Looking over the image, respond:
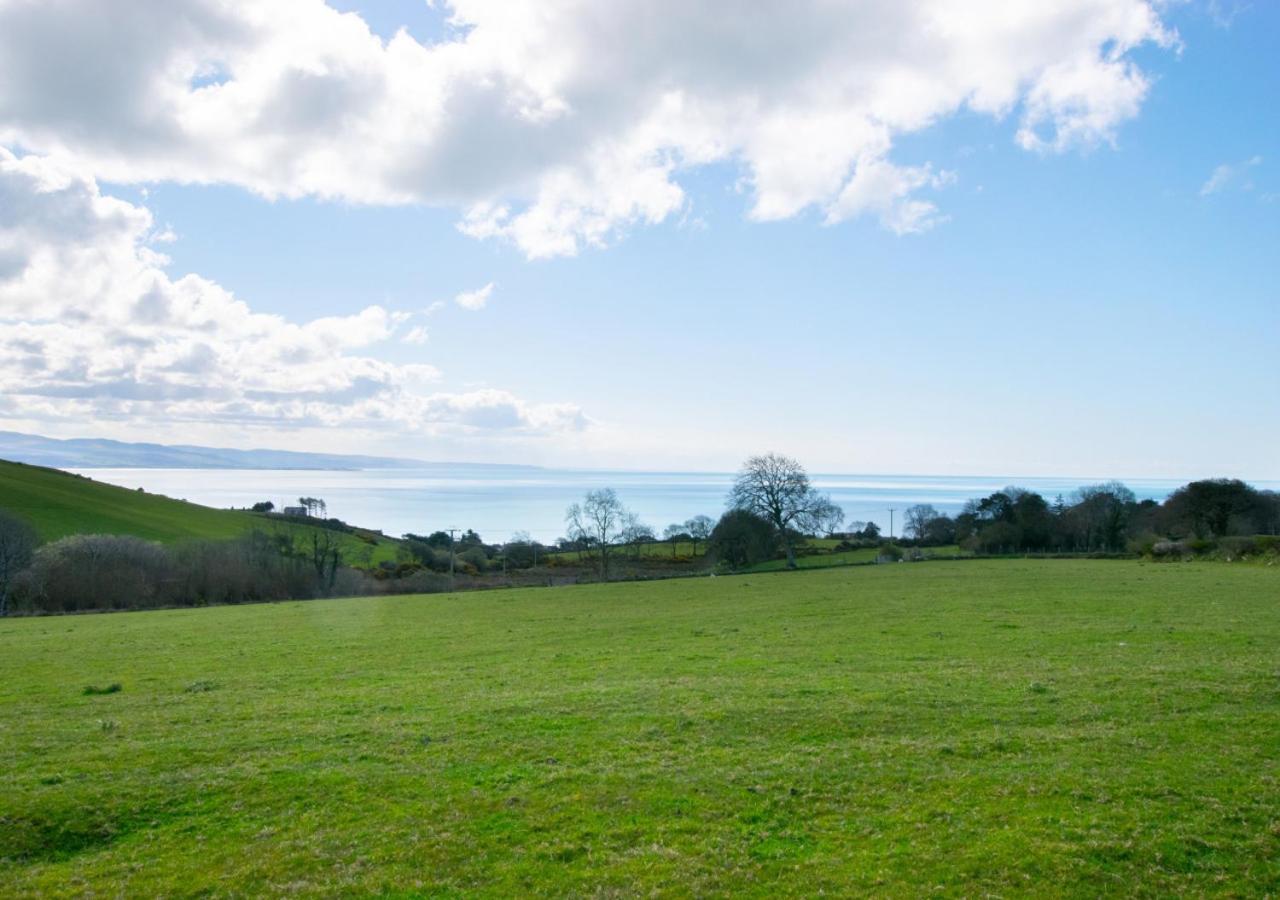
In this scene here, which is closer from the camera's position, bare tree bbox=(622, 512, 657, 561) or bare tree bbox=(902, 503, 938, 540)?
bare tree bbox=(622, 512, 657, 561)

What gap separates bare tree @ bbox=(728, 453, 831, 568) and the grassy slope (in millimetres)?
46852

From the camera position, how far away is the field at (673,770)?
752cm

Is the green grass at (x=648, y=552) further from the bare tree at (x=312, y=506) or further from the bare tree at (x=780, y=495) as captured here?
the bare tree at (x=312, y=506)

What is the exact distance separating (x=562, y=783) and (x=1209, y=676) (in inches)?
510

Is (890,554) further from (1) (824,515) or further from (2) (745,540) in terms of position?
(2) (745,540)

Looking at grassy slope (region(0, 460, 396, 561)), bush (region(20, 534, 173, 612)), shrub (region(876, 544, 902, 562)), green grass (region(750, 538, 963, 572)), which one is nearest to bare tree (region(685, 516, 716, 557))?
green grass (region(750, 538, 963, 572))

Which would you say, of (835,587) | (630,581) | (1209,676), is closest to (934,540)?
(630,581)

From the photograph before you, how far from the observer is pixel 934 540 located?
11012cm

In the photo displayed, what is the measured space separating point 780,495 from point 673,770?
68.2 metres

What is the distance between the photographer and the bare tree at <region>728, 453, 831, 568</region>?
7662 centimetres

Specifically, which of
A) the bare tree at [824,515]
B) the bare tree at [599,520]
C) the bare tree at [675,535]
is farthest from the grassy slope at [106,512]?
the bare tree at [824,515]

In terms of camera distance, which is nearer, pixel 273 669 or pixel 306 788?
pixel 306 788

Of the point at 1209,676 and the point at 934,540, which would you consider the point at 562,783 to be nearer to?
the point at 1209,676

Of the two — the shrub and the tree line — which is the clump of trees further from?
the shrub
